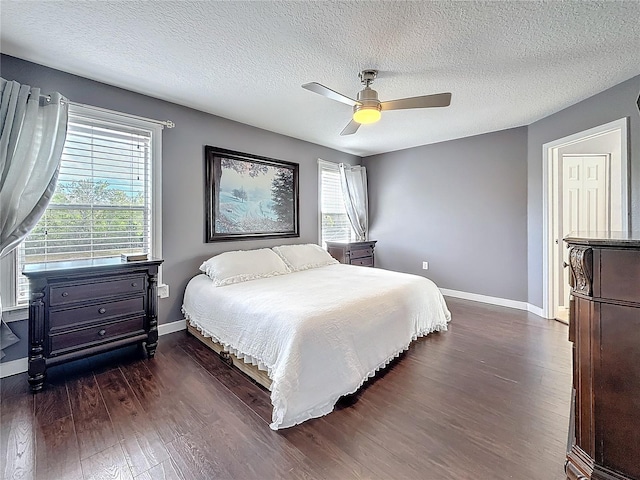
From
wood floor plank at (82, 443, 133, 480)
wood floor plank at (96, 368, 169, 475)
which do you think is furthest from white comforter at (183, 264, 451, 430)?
wood floor plank at (82, 443, 133, 480)

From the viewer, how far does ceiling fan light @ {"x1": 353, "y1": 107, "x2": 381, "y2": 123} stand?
2.30 m

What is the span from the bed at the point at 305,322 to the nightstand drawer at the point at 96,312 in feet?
1.79

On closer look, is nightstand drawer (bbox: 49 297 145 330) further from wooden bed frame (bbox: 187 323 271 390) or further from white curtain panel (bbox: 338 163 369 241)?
white curtain panel (bbox: 338 163 369 241)

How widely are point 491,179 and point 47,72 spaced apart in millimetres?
5158

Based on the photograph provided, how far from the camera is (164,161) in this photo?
3111mm

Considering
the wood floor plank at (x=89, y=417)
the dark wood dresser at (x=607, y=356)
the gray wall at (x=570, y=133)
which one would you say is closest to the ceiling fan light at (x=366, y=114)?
the dark wood dresser at (x=607, y=356)

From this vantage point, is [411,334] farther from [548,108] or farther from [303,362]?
[548,108]

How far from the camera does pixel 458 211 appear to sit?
459 cm

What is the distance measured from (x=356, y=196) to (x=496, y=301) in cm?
281

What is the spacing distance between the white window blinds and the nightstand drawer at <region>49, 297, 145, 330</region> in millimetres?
487

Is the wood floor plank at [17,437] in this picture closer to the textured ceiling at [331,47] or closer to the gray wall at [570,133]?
the textured ceiling at [331,47]

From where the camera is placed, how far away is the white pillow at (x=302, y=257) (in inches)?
147

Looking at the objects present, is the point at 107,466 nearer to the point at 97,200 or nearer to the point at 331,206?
the point at 97,200

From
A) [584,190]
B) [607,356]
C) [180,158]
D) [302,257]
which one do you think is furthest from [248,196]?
[584,190]
